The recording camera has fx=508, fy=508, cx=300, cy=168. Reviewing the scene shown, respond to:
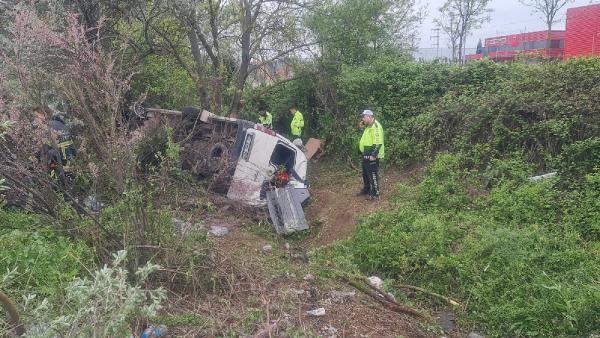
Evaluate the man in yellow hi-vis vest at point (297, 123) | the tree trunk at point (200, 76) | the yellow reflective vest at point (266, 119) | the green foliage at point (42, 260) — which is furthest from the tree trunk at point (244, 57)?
the green foliage at point (42, 260)

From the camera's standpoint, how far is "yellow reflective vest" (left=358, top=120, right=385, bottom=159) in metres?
9.05

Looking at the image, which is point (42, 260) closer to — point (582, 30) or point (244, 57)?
point (244, 57)

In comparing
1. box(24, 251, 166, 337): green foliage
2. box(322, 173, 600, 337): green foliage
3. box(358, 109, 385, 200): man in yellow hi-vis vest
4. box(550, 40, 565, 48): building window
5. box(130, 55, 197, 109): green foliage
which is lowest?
box(322, 173, 600, 337): green foliage

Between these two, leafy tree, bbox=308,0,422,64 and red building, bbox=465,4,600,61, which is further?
red building, bbox=465,4,600,61

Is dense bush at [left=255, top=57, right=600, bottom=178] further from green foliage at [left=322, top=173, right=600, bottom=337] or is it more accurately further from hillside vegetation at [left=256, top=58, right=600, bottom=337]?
green foliage at [left=322, top=173, right=600, bottom=337]

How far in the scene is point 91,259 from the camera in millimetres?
4207

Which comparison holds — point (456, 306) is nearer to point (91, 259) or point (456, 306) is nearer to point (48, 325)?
point (91, 259)

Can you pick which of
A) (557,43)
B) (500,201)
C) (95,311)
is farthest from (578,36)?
(95,311)

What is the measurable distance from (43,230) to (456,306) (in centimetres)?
419

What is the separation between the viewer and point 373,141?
9.13 m

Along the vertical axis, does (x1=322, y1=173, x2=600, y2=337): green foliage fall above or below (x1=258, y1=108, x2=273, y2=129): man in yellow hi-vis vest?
below

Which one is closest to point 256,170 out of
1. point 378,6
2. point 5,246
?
point 5,246

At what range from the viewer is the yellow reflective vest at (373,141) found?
905cm

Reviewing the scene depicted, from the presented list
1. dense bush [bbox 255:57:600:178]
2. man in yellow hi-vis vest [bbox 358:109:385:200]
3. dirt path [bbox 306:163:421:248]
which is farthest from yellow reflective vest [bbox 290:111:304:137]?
man in yellow hi-vis vest [bbox 358:109:385:200]
